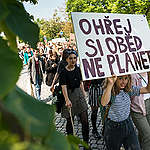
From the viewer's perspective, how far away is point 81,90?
357 centimetres

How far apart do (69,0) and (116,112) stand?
2550 centimetres

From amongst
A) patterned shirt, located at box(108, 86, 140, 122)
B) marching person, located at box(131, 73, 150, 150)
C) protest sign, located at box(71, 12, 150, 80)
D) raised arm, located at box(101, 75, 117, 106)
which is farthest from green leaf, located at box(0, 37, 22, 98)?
marching person, located at box(131, 73, 150, 150)

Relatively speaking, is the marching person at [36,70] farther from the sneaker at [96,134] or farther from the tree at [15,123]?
the tree at [15,123]

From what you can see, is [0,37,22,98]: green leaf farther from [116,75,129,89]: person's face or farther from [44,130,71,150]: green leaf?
[116,75,129,89]: person's face

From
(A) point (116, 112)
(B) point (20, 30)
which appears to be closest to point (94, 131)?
(A) point (116, 112)

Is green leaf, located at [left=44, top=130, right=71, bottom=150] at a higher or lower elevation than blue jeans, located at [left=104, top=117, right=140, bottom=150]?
higher

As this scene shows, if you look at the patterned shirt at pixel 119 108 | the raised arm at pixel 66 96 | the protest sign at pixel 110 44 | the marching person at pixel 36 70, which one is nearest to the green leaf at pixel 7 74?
the protest sign at pixel 110 44

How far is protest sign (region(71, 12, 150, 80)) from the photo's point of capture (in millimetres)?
1988

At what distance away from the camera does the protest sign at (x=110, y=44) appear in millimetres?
1988

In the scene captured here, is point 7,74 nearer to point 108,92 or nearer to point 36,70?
point 108,92

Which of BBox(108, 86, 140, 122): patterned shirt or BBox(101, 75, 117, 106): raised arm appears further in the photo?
BBox(108, 86, 140, 122): patterned shirt

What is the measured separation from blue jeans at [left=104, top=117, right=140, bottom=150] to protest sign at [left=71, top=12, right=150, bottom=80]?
0.71 m

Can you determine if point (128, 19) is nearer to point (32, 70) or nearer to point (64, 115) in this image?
point (64, 115)

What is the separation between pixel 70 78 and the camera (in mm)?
3438
